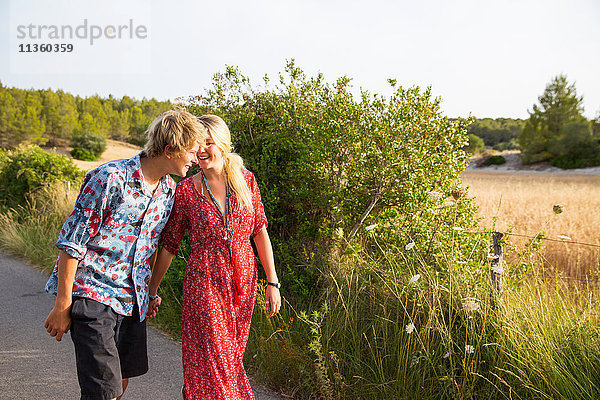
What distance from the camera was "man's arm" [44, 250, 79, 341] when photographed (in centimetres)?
204

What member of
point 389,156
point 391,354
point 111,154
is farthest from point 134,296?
point 111,154

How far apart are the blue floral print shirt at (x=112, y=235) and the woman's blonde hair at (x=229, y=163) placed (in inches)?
17.9

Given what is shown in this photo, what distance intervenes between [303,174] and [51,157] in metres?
8.89

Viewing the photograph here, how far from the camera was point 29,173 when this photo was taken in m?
10.3

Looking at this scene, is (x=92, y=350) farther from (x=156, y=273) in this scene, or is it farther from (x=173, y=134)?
(x=173, y=134)

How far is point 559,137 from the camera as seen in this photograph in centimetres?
4384

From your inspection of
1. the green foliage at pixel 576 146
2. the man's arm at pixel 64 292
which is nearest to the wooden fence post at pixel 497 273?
the man's arm at pixel 64 292

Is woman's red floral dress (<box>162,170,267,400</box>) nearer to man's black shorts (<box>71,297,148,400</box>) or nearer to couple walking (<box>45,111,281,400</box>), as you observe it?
couple walking (<box>45,111,281,400</box>)

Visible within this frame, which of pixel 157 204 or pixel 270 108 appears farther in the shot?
pixel 270 108

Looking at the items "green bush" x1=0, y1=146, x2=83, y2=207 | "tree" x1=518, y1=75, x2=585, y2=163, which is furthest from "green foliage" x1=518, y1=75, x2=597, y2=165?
"green bush" x1=0, y1=146, x2=83, y2=207

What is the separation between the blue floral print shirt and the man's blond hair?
0.13 meters

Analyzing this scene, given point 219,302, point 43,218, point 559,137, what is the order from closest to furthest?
point 219,302 < point 43,218 < point 559,137

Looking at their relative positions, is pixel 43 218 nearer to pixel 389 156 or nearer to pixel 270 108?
pixel 270 108

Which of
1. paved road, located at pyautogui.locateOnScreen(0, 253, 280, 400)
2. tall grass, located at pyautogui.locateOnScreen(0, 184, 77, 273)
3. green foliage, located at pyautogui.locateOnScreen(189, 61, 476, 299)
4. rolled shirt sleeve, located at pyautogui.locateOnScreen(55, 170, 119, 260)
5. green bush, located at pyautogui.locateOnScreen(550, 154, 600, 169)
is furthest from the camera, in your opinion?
green bush, located at pyautogui.locateOnScreen(550, 154, 600, 169)
